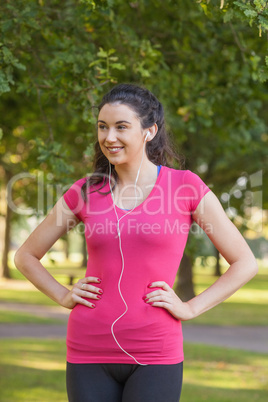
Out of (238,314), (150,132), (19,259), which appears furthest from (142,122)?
(238,314)

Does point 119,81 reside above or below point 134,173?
above

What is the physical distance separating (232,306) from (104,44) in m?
15.4

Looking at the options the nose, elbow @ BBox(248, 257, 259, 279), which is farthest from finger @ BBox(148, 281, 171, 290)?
the nose

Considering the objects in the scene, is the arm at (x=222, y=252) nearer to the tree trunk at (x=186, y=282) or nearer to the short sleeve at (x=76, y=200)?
the short sleeve at (x=76, y=200)

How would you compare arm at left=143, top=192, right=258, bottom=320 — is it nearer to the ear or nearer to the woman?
the woman

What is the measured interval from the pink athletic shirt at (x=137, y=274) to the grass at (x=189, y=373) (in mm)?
4998

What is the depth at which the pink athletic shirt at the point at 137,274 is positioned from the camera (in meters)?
2.40

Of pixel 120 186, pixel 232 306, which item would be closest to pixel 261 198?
pixel 232 306

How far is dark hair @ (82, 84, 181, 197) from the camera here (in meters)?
2.64

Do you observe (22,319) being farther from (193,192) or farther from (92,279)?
(193,192)

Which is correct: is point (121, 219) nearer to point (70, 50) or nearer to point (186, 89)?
→ point (70, 50)

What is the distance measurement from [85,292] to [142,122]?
2.42 feet

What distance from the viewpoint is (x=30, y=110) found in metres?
8.94

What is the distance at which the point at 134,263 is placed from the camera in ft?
8.04
